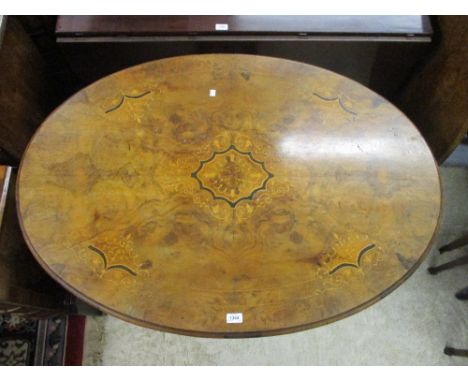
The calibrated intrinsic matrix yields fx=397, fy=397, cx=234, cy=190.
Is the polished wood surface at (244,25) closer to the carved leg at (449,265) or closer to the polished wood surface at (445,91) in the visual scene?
the polished wood surface at (445,91)

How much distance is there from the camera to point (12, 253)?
3.78 feet

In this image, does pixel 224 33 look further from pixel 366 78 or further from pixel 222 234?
pixel 222 234

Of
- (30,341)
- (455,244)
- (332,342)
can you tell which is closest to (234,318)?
(332,342)

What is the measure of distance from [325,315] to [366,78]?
122 cm

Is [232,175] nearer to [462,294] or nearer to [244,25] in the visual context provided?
[244,25]

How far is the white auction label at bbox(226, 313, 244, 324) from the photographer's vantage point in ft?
2.97

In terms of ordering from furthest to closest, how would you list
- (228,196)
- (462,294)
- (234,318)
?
(462,294)
(228,196)
(234,318)

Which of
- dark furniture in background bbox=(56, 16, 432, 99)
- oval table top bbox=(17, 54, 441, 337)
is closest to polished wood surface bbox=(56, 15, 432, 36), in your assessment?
dark furniture in background bbox=(56, 16, 432, 99)

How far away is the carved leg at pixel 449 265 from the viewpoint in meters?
1.47

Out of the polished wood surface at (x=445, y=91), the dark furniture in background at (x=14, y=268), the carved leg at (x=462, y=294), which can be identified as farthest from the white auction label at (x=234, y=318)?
the carved leg at (x=462, y=294)

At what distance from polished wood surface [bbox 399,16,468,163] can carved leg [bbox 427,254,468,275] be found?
39cm

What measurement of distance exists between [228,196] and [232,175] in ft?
→ 0.22

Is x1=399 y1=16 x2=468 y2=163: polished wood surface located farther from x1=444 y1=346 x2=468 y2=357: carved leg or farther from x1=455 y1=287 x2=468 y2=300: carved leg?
x1=444 y1=346 x2=468 y2=357: carved leg

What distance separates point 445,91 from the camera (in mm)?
1396
